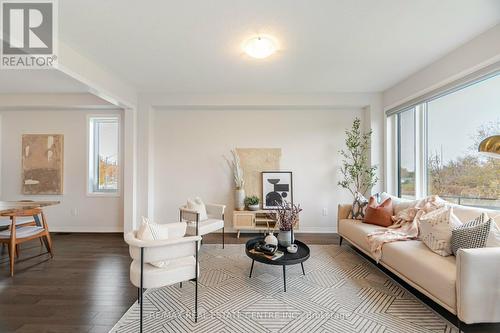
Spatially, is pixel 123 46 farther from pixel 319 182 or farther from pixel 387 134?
pixel 387 134

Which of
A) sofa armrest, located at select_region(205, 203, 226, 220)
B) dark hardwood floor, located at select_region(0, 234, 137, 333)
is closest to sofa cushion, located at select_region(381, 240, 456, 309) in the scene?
sofa armrest, located at select_region(205, 203, 226, 220)

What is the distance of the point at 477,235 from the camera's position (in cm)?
185

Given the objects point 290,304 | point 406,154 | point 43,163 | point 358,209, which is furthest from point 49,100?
point 406,154

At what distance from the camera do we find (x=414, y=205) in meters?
2.97

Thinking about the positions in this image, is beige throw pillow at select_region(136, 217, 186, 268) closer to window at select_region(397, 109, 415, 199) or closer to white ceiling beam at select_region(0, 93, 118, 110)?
white ceiling beam at select_region(0, 93, 118, 110)

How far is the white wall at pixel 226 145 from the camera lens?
4.47m

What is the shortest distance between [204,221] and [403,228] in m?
2.80

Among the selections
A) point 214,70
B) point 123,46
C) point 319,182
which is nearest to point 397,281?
point 319,182

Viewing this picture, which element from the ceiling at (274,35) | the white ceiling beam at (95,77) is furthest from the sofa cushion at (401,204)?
the white ceiling beam at (95,77)

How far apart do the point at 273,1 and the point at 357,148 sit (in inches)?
131

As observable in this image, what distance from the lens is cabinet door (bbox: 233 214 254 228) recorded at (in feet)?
13.3

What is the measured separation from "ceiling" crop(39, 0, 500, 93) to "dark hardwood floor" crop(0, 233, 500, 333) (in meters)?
2.75

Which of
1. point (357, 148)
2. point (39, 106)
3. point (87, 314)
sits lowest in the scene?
point (87, 314)

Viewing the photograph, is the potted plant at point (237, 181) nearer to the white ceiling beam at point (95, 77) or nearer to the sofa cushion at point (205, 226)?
the sofa cushion at point (205, 226)
